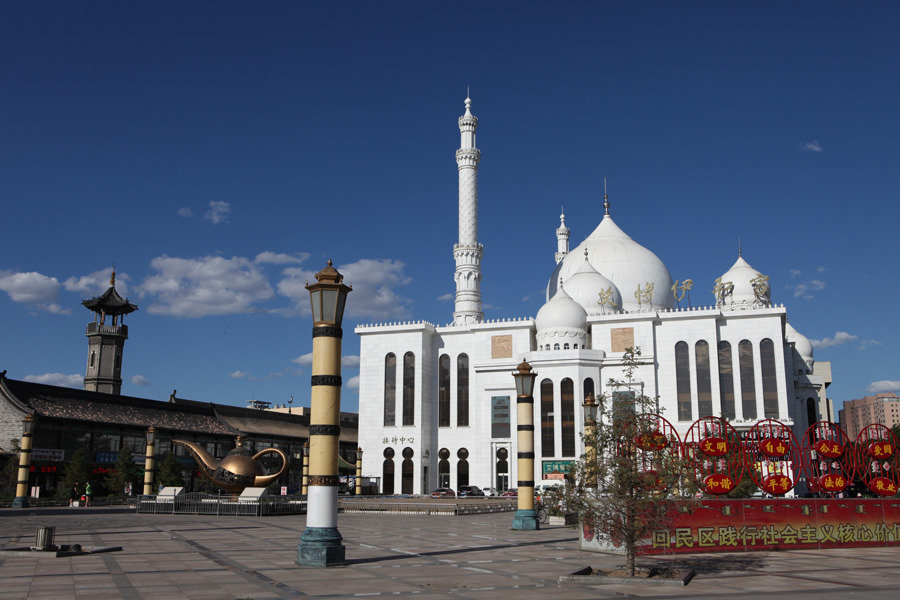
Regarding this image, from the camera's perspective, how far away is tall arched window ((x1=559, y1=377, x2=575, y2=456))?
58.6m

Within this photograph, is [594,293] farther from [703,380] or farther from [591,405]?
[591,405]

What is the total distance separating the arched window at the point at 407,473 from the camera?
212ft

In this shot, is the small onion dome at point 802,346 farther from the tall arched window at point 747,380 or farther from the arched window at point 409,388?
the arched window at point 409,388

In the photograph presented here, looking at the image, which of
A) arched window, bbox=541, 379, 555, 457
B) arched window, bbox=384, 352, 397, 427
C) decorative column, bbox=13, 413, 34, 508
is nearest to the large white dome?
arched window, bbox=541, 379, 555, 457

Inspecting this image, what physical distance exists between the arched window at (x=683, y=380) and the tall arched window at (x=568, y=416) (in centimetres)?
870

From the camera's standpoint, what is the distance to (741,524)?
18.3 m

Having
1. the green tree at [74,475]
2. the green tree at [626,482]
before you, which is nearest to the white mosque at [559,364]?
the green tree at [74,475]

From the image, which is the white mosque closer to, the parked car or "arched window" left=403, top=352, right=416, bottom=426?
"arched window" left=403, top=352, right=416, bottom=426

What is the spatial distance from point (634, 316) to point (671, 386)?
642 centimetres

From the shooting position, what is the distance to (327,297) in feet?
52.9

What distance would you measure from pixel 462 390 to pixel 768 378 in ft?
82.3

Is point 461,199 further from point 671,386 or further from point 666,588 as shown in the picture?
point 666,588

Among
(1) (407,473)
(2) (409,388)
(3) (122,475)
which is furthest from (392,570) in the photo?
(2) (409,388)

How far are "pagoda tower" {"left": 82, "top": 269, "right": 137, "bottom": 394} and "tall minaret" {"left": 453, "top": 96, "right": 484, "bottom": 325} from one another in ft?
103
